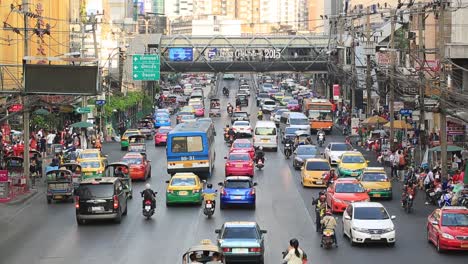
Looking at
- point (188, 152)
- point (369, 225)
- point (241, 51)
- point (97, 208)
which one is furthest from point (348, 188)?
point (241, 51)

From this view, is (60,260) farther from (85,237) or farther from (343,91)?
(343,91)

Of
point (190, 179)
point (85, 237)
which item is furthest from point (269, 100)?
point (85, 237)

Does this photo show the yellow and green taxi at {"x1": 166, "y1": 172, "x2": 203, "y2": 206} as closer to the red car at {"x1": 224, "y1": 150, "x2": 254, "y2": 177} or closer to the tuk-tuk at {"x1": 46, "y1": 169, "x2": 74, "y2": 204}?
the tuk-tuk at {"x1": 46, "y1": 169, "x2": 74, "y2": 204}

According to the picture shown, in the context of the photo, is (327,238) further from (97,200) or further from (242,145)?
(242,145)

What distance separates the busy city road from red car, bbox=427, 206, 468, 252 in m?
0.32

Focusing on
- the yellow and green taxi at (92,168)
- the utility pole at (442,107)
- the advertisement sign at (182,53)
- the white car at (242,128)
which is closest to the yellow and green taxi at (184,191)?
the yellow and green taxi at (92,168)

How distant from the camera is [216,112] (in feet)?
344

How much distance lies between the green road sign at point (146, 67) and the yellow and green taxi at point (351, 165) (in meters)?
33.5

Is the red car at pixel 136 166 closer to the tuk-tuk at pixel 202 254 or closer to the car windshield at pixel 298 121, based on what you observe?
the car windshield at pixel 298 121

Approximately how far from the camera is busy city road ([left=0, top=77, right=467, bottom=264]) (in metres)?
28.9

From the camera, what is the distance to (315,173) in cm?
4759

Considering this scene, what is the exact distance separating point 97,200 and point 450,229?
492 inches

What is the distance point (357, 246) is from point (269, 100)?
7936cm

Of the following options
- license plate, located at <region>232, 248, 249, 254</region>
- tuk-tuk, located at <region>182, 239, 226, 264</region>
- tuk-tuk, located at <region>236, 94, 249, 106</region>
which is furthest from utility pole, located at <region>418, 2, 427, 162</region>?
tuk-tuk, located at <region>236, 94, 249, 106</region>
